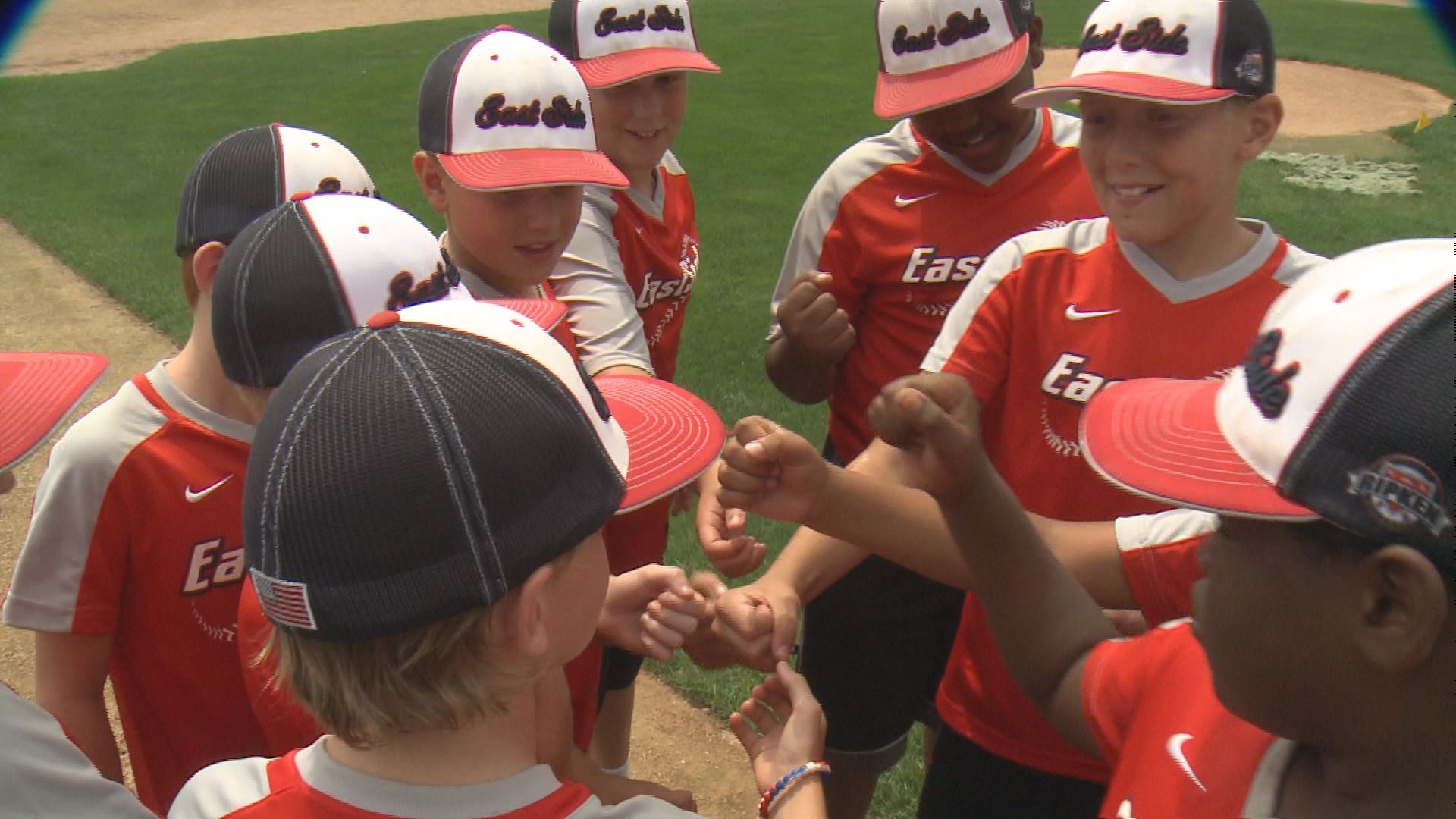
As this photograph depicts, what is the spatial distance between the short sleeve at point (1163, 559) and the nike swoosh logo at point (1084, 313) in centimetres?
46

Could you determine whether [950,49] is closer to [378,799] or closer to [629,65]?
[629,65]

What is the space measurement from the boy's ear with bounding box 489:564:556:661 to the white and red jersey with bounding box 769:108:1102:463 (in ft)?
6.37

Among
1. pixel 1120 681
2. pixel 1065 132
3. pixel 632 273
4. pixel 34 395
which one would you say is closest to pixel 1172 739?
pixel 1120 681

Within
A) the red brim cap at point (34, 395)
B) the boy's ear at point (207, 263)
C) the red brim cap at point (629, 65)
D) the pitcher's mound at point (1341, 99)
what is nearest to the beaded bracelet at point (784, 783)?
the red brim cap at point (34, 395)

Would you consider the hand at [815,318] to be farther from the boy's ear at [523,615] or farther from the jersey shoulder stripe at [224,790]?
the jersey shoulder stripe at [224,790]

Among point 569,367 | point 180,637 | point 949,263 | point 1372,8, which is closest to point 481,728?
point 569,367

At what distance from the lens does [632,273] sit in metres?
3.54

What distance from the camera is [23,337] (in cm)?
768

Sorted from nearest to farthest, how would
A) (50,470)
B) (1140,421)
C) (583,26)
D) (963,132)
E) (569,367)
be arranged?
(569,367)
(1140,421)
(50,470)
(963,132)
(583,26)

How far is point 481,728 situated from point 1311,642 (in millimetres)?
928

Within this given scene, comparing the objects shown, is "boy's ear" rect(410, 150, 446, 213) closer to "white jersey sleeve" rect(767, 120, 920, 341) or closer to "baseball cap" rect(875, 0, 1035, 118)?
"white jersey sleeve" rect(767, 120, 920, 341)

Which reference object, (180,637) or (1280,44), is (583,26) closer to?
(180,637)

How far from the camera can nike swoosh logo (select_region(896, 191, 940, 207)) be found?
131 inches

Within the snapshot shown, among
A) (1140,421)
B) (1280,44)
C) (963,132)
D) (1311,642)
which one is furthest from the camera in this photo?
(1280,44)
